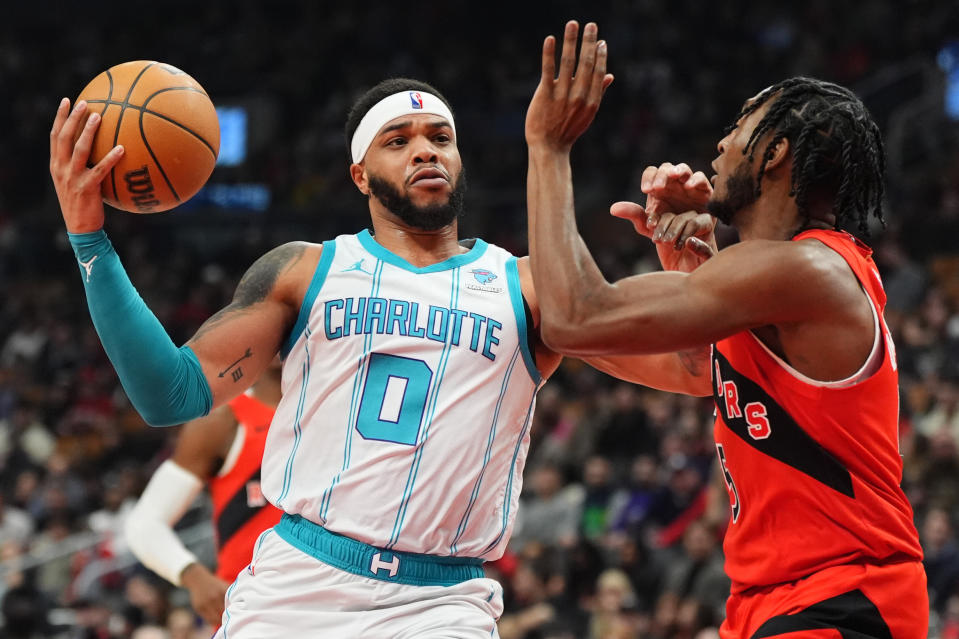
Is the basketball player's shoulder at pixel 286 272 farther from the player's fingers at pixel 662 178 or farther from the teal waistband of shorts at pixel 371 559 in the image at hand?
the player's fingers at pixel 662 178

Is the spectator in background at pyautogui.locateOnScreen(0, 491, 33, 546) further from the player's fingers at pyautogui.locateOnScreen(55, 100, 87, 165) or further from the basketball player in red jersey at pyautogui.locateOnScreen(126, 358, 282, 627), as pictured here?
the player's fingers at pyautogui.locateOnScreen(55, 100, 87, 165)

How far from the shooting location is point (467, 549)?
3506mm

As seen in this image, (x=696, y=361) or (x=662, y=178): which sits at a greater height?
(x=662, y=178)

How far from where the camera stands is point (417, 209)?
12.4 feet

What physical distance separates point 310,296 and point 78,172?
75 cm

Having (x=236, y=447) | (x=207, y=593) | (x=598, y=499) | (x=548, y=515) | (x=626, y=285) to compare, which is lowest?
(x=548, y=515)

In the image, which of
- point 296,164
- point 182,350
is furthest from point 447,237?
point 296,164

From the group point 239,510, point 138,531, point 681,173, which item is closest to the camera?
point 681,173

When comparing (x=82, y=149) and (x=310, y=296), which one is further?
(x=310, y=296)

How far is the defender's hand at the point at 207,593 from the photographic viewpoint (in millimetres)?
5074

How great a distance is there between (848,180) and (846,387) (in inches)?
22.7

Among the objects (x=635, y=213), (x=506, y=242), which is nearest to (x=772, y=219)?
(x=635, y=213)

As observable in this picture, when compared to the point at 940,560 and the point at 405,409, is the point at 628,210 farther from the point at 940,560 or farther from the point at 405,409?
the point at 940,560

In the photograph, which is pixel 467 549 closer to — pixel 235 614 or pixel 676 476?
pixel 235 614
